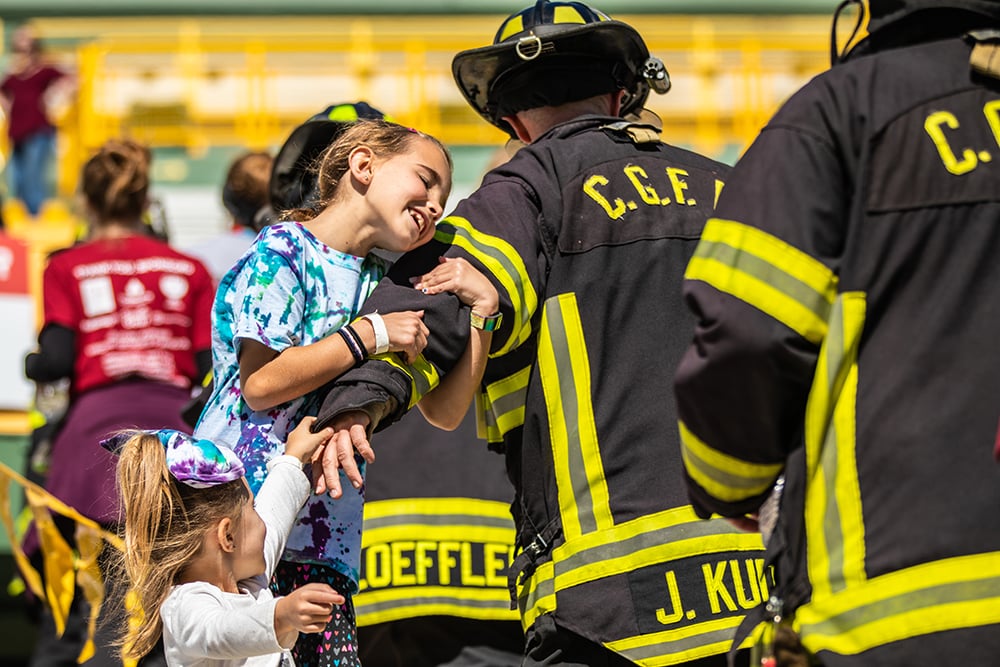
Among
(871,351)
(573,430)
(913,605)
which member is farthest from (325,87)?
(913,605)

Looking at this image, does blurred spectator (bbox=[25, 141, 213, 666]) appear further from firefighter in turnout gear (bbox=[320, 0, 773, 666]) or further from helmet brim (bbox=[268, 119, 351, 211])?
firefighter in turnout gear (bbox=[320, 0, 773, 666])

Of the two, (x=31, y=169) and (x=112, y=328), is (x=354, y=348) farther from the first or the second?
(x=31, y=169)

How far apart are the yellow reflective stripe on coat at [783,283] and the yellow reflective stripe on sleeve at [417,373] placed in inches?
35.2

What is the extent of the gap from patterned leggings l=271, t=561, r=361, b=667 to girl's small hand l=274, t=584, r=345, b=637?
0.28 m

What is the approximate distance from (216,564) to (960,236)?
160cm

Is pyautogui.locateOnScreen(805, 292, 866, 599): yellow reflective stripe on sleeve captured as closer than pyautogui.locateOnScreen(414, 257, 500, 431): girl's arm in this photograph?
Yes

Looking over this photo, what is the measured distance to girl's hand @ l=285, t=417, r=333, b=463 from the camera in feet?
9.96

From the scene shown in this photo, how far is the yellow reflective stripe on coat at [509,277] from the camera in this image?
307 centimetres

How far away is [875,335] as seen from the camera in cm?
232

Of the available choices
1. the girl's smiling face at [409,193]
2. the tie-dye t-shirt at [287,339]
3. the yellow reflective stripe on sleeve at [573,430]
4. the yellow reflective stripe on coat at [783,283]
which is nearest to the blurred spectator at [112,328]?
the tie-dye t-shirt at [287,339]

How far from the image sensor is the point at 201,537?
315cm

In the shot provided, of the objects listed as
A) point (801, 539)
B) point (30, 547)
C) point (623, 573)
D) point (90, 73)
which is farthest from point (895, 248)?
point (90, 73)

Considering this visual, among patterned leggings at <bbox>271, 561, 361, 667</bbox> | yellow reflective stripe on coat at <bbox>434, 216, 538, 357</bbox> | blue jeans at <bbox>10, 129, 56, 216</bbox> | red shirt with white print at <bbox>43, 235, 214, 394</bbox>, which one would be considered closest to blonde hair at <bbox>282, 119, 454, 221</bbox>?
yellow reflective stripe on coat at <bbox>434, 216, 538, 357</bbox>

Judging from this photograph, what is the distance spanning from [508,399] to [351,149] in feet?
2.12
